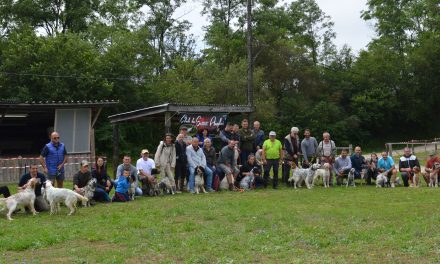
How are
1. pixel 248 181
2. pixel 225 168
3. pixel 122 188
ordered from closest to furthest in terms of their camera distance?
pixel 122 188 < pixel 225 168 < pixel 248 181

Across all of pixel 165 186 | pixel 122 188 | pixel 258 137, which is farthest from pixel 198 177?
pixel 258 137

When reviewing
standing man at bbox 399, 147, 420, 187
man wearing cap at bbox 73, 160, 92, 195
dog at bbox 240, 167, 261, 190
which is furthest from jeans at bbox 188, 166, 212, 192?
standing man at bbox 399, 147, 420, 187

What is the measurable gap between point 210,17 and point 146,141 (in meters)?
15.7

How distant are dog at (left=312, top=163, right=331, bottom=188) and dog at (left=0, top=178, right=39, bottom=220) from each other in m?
7.17

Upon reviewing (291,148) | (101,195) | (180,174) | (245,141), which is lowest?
(101,195)

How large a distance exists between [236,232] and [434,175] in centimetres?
825

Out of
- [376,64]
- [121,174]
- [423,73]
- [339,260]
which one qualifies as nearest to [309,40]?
[376,64]

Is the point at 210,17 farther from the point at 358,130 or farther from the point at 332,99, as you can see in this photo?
the point at 358,130

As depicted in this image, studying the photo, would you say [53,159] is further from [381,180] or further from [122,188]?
[381,180]

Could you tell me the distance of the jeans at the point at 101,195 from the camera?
11.7 m

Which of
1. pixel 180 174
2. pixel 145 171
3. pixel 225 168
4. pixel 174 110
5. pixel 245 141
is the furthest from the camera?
pixel 174 110

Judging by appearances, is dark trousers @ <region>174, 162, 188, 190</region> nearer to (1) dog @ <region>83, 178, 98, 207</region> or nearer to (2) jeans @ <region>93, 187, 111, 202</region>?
(2) jeans @ <region>93, 187, 111, 202</region>

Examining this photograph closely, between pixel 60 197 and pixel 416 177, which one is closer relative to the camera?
pixel 60 197

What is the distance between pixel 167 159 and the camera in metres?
13.1
